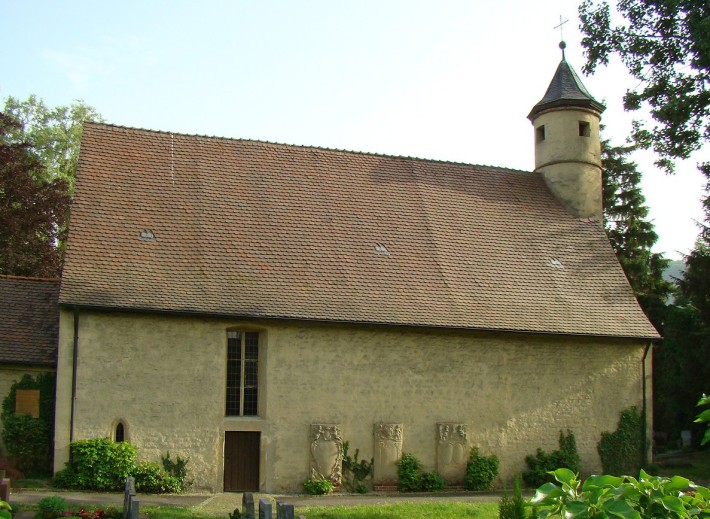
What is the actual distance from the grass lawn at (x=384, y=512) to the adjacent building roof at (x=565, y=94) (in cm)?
1472

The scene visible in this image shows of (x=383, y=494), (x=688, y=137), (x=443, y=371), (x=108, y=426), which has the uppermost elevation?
(x=688, y=137)

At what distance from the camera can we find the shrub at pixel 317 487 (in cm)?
1828

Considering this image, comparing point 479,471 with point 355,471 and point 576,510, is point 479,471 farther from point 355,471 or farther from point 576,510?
point 576,510

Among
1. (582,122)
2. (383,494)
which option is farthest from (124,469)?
(582,122)

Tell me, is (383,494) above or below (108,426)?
below

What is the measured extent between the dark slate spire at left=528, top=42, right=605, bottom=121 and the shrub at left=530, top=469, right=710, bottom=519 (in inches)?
921

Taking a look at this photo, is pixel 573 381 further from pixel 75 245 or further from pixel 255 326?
pixel 75 245

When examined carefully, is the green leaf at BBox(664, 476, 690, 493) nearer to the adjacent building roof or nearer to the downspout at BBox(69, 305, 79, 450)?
the downspout at BBox(69, 305, 79, 450)

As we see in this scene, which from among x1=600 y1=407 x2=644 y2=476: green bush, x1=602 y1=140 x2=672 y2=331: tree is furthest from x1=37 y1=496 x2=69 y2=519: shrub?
x1=602 y1=140 x2=672 y2=331: tree

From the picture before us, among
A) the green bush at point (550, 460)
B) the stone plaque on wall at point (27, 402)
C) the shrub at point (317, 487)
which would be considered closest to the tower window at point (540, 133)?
the green bush at point (550, 460)

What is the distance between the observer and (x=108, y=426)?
1748 centimetres

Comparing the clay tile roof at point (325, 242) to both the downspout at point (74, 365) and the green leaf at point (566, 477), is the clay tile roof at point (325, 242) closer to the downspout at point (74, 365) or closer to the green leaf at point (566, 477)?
the downspout at point (74, 365)

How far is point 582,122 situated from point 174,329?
15.0 m

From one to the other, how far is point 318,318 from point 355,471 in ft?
A: 12.1
